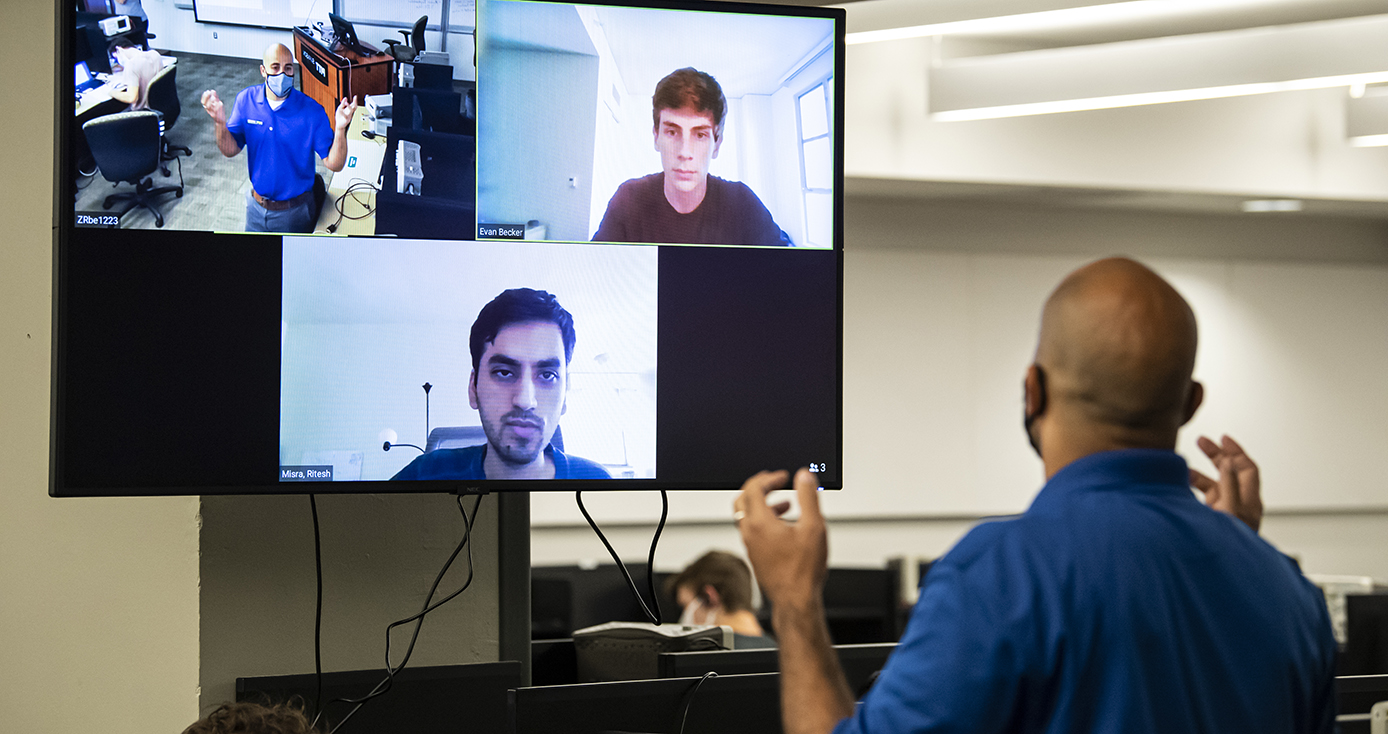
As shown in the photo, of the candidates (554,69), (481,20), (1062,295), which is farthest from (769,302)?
(1062,295)

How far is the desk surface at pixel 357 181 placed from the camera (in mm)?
1665

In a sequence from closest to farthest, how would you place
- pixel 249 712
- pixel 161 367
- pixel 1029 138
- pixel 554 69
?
pixel 249 712
pixel 161 367
pixel 554 69
pixel 1029 138

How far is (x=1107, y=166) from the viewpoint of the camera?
5.84 m

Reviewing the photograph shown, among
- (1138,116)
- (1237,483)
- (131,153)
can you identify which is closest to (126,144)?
(131,153)

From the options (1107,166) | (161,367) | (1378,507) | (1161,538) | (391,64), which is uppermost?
(1107,166)

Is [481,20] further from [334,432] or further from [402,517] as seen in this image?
[402,517]

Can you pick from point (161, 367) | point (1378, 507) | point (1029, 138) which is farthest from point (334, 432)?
point (1378, 507)

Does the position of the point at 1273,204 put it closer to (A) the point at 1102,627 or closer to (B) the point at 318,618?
(B) the point at 318,618

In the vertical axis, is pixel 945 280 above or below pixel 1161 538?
above

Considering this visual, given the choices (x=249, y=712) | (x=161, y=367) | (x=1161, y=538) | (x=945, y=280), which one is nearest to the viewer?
(x=1161, y=538)

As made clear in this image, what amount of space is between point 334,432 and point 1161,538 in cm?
105

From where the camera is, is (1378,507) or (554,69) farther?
(1378,507)

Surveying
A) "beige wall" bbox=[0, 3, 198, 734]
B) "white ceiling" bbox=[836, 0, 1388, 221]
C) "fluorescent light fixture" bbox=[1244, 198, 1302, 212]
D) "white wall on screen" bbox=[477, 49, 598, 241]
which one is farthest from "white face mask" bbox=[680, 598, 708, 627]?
"fluorescent light fixture" bbox=[1244, 198, 1302, 212]

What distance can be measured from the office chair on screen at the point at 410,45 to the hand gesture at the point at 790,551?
0.84 meters
